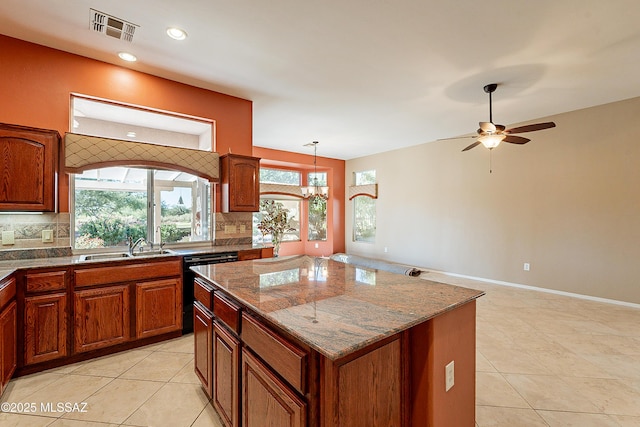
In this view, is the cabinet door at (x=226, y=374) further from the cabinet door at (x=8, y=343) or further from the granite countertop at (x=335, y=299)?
the cabinet door at (x=8, y=343)

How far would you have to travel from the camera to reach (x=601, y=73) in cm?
329

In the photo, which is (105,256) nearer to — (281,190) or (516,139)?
(281,190)

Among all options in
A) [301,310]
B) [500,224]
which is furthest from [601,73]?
[301,310]

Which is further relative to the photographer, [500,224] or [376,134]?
[376,134]

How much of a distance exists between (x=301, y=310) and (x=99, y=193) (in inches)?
128

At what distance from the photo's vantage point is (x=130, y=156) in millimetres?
3045

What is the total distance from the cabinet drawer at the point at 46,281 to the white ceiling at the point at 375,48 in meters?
2.13

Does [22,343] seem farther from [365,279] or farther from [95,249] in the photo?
[365,279]

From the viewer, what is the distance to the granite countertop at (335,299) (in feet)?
3.35

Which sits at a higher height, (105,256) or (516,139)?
(516,139)

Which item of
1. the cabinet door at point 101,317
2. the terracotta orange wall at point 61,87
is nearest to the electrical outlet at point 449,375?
the cabinet door at point 101,317

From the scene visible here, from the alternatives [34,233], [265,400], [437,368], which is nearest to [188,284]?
[34,233]

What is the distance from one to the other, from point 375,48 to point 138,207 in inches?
130

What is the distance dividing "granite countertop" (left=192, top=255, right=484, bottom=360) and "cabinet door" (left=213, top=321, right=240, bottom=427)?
281mm
